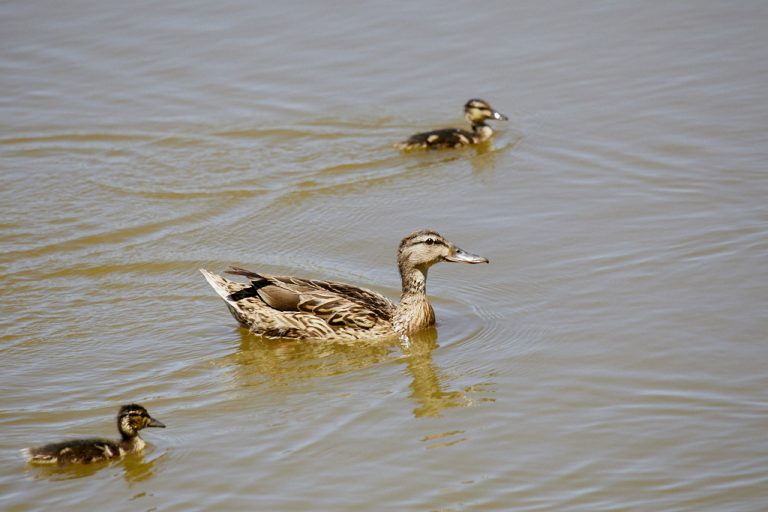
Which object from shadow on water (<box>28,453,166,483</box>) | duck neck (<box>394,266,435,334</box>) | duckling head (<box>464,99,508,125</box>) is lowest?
shadow on water (<box>28,453,166,483</box>)

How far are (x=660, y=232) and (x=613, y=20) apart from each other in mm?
4895

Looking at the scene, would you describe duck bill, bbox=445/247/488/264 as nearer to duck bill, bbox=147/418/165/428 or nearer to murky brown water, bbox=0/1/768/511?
murky brown water, bbox=0/1/768/511

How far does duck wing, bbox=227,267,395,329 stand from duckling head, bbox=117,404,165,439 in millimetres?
1739

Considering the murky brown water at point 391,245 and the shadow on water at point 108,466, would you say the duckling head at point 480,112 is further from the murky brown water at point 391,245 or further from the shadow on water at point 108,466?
the shadow on water at point 108,466

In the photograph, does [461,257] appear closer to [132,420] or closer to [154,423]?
[154,423]

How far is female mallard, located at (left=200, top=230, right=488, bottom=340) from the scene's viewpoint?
769 centimetres

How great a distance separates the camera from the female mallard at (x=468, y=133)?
1091cm

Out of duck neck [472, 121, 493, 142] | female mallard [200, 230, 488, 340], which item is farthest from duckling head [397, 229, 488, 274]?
duck neck [472, 121, 493, 142]

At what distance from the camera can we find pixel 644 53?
38.8 feet

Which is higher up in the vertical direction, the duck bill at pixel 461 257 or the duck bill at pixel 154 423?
the duck bill at pixel 461 257

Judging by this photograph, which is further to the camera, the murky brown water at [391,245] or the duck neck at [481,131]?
the duck neck at [481,131]

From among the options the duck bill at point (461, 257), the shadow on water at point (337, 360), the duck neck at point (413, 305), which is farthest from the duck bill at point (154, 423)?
the duck bill at point (461, 257)

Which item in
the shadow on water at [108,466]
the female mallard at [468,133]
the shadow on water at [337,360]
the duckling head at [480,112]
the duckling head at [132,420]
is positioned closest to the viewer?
the shadow on water at [108,466]

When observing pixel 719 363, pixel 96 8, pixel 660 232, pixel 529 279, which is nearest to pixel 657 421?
pixel 719 363
